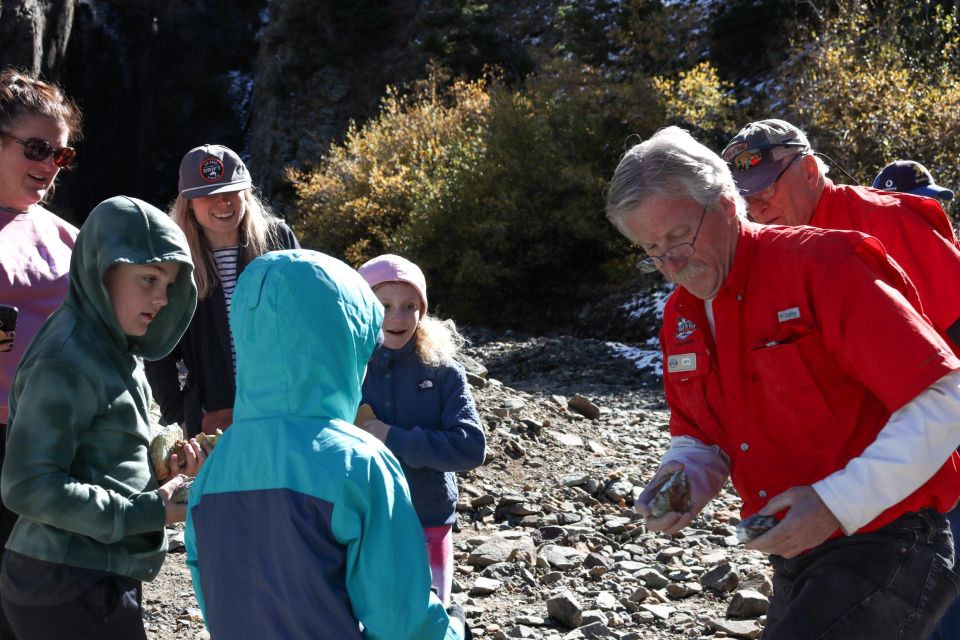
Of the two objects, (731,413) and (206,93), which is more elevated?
(206,93)

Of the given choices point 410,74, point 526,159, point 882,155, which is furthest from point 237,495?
point 410,74

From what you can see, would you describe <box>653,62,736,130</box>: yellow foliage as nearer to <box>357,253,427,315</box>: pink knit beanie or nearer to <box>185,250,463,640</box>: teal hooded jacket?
<box>357,253,427,315</box>: pink knit beanie

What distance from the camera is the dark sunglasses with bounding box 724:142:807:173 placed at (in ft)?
11.4

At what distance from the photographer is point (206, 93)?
128ft

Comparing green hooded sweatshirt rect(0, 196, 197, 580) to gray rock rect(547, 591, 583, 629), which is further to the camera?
gray rock rect(547, 591, 583, 629)

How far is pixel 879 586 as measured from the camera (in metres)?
2.20

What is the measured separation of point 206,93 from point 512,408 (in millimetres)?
33677

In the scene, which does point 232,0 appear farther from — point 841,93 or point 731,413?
point 731,413

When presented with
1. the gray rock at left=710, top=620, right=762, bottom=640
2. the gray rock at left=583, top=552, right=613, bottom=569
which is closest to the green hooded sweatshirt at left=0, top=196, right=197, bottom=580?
the gray rock at left=710, top=620, right=762, bottom=640

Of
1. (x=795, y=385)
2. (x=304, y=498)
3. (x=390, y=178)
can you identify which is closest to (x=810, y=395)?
(x=795, y=385)

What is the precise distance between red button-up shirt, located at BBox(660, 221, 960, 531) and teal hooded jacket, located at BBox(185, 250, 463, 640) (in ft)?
2.84

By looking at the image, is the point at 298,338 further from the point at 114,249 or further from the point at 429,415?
the point at 429,415

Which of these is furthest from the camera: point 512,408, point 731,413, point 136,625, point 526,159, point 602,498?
point 526,159

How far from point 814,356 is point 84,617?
189 centimetres
